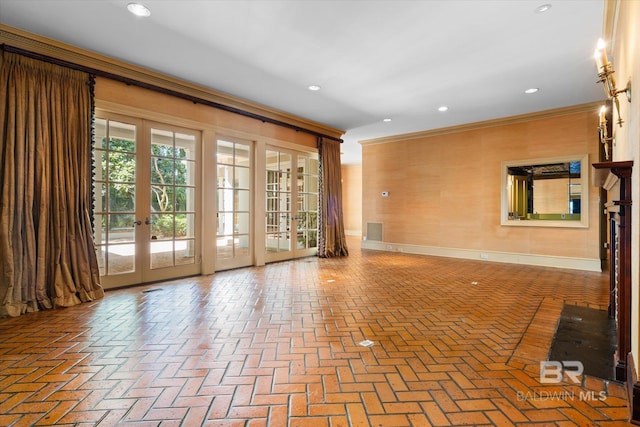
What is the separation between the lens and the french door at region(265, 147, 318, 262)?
5.92 m

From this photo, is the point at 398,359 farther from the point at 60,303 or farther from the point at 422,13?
the point at 60,303

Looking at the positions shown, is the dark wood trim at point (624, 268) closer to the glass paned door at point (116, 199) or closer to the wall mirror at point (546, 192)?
the wall mirror at point (546, 192)

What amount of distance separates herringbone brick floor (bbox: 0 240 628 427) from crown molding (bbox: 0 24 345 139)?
9.24 feet

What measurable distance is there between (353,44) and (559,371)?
3.48 meters

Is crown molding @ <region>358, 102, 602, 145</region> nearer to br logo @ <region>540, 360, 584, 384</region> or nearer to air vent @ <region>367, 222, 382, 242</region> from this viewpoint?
air vent @ <region>367, 222, 382, 242</region>

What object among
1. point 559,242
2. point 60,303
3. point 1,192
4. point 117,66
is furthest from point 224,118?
point 559,242

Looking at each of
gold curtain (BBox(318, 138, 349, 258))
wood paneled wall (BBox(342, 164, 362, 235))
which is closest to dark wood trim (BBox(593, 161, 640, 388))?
gold curtain (BBox(318, 138, 349, 258))

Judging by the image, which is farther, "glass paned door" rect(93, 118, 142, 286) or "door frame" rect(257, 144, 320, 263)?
"door frame" rect(257, 144, 320, 263)

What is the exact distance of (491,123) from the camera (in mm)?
6172

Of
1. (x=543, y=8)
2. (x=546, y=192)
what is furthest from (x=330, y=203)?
(x=543, y=8)

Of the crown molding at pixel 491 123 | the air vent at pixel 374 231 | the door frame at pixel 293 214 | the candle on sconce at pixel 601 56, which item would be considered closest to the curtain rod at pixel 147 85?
the door frame at pixel 293 214

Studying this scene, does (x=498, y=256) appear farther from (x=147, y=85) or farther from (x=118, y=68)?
(x=118, y=68)

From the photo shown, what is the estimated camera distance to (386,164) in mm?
7801

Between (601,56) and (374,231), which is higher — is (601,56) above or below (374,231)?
above
